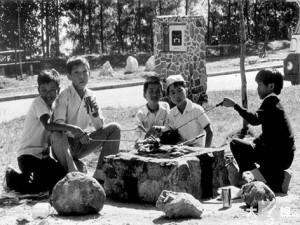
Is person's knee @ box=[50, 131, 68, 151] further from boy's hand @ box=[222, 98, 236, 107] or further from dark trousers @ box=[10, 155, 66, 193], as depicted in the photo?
boy's hand @ box=[222, 98, 236, 107]

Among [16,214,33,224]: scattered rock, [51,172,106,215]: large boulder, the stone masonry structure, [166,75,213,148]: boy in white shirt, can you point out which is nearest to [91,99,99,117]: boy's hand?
[166,75,213,148]: boy in white shirt

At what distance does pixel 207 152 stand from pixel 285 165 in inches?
27.7

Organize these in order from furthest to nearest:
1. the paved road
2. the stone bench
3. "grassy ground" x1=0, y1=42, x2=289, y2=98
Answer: "grassy ground" x1=0, y1=42, x2=289, y2=98 < the paved road < the stone bench

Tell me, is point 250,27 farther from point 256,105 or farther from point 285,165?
point 285,165

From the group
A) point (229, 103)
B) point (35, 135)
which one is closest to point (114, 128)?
point (35, 135)

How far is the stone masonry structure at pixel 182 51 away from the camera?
10945 millimetres

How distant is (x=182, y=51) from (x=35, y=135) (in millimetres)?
5851

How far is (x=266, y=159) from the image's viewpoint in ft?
17.1

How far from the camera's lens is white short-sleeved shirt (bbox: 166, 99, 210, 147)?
229 inches

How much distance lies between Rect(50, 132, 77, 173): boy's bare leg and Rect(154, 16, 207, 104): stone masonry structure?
5769 mm

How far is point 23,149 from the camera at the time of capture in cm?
548

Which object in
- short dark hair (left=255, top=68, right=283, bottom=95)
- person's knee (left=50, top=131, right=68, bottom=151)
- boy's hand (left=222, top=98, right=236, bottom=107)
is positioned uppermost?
short dark hair (left=255, top=68, right=283, bottom=95)

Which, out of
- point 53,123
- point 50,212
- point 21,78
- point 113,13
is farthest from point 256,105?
point 113,13

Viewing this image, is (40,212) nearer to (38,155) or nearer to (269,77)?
(38,155)
